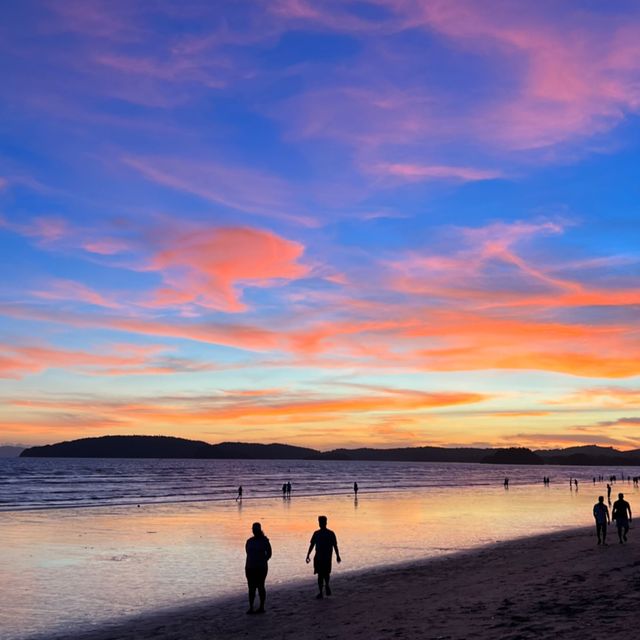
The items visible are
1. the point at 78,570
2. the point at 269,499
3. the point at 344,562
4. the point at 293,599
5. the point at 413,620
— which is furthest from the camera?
the point at 269,499

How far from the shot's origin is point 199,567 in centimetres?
2559

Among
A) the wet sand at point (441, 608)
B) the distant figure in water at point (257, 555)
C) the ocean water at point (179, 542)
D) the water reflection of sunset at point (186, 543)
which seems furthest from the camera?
the water reflection of sunset at point (186, 543)

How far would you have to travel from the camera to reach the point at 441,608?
1633 cm

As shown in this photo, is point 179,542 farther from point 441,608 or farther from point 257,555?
point 441,608

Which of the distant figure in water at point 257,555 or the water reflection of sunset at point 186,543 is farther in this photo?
the water reflection of sunset at point 186,543

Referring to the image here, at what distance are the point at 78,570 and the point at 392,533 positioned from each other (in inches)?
751

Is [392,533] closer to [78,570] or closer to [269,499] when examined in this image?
[78,570]

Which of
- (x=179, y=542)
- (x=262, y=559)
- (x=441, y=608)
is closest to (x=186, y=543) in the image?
(x=179, y=542)

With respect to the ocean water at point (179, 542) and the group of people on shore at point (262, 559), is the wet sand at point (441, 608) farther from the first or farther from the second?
the ocean water at point (179, 542)

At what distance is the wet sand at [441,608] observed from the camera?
13281 millimetres

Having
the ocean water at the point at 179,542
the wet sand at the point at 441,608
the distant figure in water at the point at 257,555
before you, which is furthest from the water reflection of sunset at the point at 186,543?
the distant figure in water at the point at 257,555

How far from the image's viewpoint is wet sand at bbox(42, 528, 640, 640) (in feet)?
43.6

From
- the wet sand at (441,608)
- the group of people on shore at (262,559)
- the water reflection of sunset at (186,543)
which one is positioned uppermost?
the group of people on shore at (262,559)

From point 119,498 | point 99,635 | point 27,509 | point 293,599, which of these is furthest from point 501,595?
point 119,498
